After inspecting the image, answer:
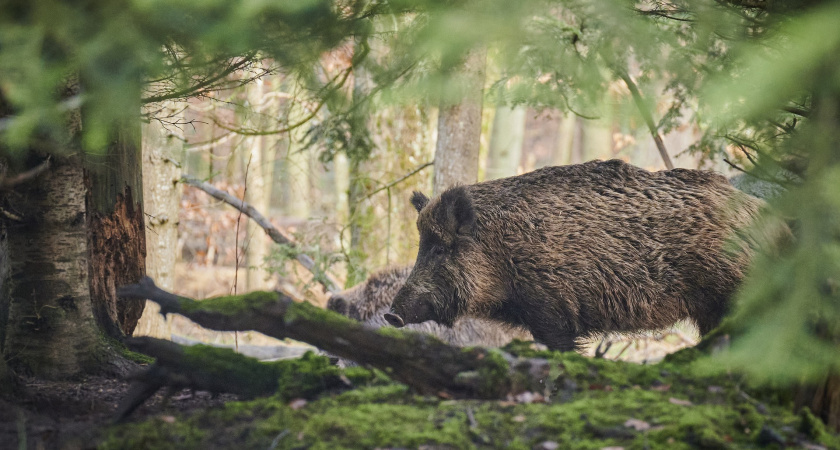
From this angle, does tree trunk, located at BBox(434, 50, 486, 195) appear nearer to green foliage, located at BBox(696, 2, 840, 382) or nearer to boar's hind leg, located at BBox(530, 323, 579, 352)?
boar's hind leg, located at BBox(530, 323, 579, 352)

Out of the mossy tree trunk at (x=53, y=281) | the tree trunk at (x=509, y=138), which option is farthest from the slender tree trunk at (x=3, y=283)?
the tree trunk at (x=509, y=138)

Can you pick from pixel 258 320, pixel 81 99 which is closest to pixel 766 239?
pixel 258 320

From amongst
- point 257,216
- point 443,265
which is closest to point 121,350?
point 443,265

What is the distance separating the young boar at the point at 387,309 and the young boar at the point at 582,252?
125cm

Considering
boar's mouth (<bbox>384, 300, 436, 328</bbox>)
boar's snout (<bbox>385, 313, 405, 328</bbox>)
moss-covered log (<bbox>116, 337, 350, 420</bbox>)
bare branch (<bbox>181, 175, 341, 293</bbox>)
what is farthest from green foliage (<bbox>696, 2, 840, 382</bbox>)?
bare branch (<bbox>181, 175, 341, 293</bbox>)

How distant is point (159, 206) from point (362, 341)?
6.10 m

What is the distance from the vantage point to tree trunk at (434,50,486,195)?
782 centimetres

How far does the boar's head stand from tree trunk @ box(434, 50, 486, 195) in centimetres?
204

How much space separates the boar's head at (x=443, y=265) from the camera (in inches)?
221

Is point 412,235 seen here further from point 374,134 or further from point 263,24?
point 263,24

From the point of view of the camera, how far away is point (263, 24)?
11.5 feet

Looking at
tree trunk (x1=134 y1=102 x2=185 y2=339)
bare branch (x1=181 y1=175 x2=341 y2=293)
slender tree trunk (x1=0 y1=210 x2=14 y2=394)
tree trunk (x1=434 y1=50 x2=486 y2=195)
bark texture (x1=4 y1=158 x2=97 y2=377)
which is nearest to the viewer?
bark texture (x1=4 y1=158 x2=97 y2=377)

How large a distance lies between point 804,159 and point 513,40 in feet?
5.18

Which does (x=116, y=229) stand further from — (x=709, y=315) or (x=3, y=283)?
(x=709, y=315)
